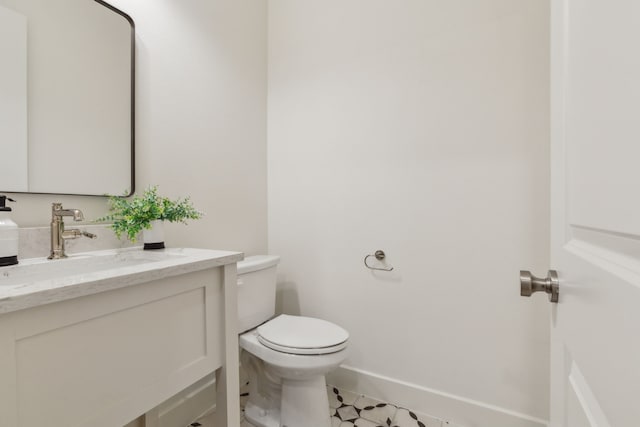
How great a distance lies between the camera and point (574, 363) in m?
0.50

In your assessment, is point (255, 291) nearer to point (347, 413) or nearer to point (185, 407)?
point (185, 407)

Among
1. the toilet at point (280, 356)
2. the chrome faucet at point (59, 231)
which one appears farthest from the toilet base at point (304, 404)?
the chrome faucet at point (59, 231)

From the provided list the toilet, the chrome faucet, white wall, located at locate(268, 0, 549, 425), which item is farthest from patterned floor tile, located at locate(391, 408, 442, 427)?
the chrome faucet

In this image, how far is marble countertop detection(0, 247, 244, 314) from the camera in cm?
58

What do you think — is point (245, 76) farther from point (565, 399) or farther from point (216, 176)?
point (565, 399)

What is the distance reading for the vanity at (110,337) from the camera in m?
0.58

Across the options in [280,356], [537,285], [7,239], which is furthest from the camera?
[280,356]

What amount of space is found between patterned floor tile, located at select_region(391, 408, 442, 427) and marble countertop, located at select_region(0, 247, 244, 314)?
1171mm

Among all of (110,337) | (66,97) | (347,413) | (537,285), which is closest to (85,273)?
(110,337)

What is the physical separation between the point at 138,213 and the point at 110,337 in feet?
1.77

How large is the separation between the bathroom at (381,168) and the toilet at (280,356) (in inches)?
12.3

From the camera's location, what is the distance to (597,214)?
40cm

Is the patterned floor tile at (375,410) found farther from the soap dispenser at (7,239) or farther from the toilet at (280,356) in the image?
the soap dispenser at (7,239)

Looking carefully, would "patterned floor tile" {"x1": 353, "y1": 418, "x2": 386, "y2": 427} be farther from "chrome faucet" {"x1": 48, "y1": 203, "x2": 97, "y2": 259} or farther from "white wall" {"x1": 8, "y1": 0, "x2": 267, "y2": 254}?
"chrome faucet" {"x1": 48, "y1": 203, "x2": 97, "y2": 259}
